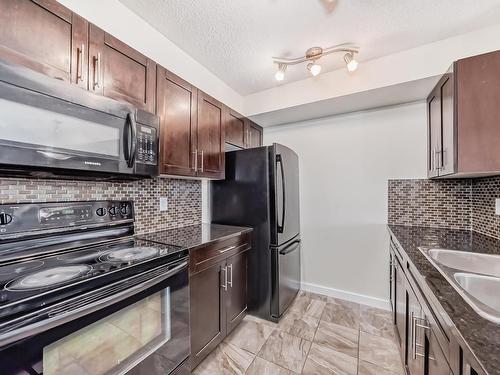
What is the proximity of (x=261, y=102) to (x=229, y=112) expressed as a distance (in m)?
0.49

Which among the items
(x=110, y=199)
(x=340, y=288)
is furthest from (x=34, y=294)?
(x=340, y=288)

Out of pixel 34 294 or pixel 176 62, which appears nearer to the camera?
pixel 34 294

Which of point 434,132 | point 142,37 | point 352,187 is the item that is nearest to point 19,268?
point 142,37

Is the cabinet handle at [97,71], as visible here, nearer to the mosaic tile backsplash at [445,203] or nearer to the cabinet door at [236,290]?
the cabinet door at [236,290]

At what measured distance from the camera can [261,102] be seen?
2.65m

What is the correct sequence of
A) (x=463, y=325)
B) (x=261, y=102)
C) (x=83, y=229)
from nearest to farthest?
(x=463, y=325)
(x=83, y=229)
(x=261, y=102)

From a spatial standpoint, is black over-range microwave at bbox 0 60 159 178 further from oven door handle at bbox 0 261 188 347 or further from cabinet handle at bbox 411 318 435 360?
cabinet handle at bbox 411 318 435 360

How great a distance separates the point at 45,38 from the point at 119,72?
0.35 meters

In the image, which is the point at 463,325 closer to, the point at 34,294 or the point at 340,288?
the point at 34,294

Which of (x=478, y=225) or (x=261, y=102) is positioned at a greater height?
(x=261, y=102)

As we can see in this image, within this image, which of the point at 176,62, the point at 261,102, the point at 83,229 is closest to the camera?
the point at 83,229

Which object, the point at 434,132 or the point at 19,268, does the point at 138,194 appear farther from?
the point at 434,132

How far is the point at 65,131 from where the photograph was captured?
1096mm

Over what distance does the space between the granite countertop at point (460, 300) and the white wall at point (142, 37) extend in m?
2.16
